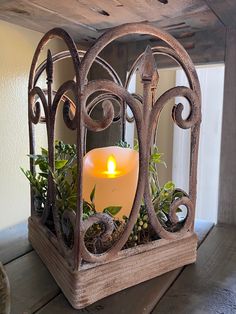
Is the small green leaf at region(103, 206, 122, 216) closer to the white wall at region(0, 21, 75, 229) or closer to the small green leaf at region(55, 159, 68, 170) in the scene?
the small green leaf at region(55, 159, 68, 170)

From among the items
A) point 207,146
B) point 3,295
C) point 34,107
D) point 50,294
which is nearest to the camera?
point 3,295

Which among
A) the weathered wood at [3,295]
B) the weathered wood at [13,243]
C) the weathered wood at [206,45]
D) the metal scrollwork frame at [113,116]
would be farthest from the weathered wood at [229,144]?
the weathered wood at [3,295]

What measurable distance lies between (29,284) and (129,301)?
0.51ft

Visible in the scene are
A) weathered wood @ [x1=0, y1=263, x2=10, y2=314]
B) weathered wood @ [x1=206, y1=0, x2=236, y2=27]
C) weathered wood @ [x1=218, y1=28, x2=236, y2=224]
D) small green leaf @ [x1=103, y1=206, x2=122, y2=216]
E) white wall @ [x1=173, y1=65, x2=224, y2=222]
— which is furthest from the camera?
white wall @ [x1=173, y1=65, x2=224, y2=222]

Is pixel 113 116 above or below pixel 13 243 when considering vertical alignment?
above

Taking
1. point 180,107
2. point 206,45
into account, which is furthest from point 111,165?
point 206,45

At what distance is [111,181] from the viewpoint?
517 millimetres

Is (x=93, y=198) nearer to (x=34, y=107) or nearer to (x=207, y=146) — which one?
(x=34, y=107)

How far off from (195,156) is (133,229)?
16cm

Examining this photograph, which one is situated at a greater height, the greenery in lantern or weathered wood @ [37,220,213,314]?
the greenery in lantern

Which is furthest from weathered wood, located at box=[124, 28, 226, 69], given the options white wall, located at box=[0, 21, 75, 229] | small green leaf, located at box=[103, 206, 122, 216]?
small green leaf, located at box=[103, 206, 122, 216]

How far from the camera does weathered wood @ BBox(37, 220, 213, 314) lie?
1.45 ft

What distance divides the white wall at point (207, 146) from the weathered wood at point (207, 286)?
559 millimetres

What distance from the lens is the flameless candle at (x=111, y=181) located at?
518 millimetres
